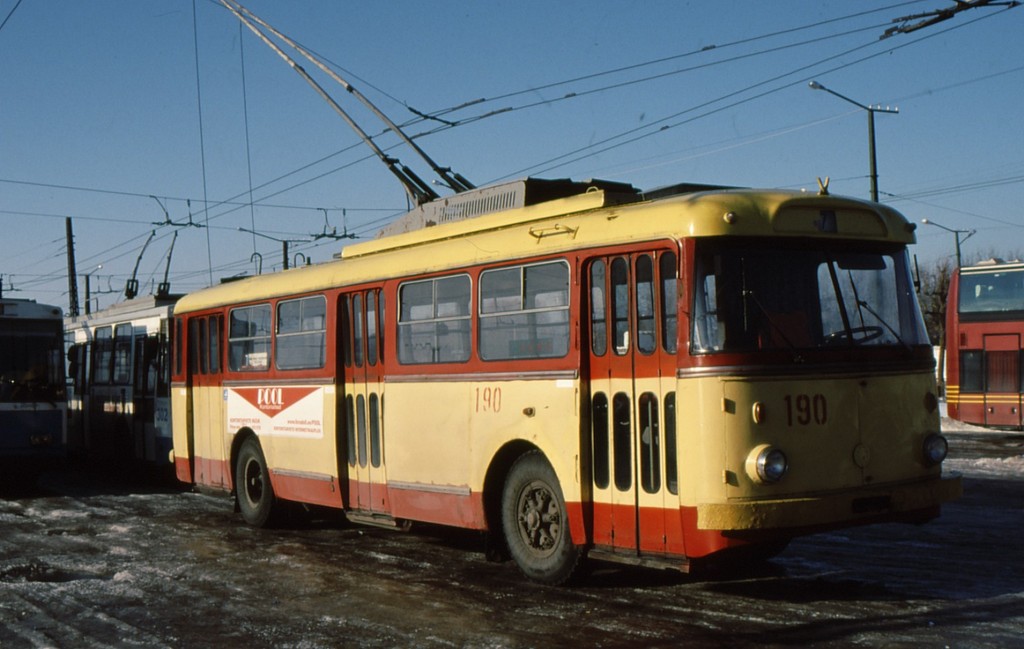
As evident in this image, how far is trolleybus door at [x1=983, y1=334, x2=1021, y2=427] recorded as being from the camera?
29.8 metres

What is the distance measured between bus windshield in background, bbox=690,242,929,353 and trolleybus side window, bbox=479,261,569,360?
144 cm

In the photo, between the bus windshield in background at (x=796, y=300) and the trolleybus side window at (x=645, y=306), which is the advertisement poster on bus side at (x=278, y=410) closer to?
the trolleybus side window at (x=645, y=306)

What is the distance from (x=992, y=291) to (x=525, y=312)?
22.9 m

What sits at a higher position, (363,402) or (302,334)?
(302,334)

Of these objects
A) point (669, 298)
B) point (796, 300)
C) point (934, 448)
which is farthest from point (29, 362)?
point (934, 448)

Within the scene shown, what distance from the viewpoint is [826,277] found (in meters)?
9.05

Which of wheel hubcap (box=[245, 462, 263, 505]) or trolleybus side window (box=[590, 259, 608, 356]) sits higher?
trolleybus side window (box=[590, 259, 608, 356])

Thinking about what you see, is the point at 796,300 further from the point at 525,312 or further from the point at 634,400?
the point at 525,312

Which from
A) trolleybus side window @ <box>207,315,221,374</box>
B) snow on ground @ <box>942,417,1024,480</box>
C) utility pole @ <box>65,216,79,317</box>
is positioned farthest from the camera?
utility pole @ <box>65,216,79,317</box>

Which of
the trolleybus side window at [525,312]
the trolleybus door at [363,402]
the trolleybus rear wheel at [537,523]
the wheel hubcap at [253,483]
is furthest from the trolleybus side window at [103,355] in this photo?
the trolleybus rear wheel at [537,523]

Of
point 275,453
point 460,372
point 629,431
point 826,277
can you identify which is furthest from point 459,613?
point 275,453

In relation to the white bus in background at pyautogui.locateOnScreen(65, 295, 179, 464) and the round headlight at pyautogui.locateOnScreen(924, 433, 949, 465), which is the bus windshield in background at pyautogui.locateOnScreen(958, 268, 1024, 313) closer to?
the white bus in background at pyautogui.locateOnScreen(65, 295, 179, 464)

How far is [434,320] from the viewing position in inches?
452

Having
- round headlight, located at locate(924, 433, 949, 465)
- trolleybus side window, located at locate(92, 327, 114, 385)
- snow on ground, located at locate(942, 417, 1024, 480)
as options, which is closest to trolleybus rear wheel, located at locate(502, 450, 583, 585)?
round headlight, located at locate(924, 433, 949, 465)
